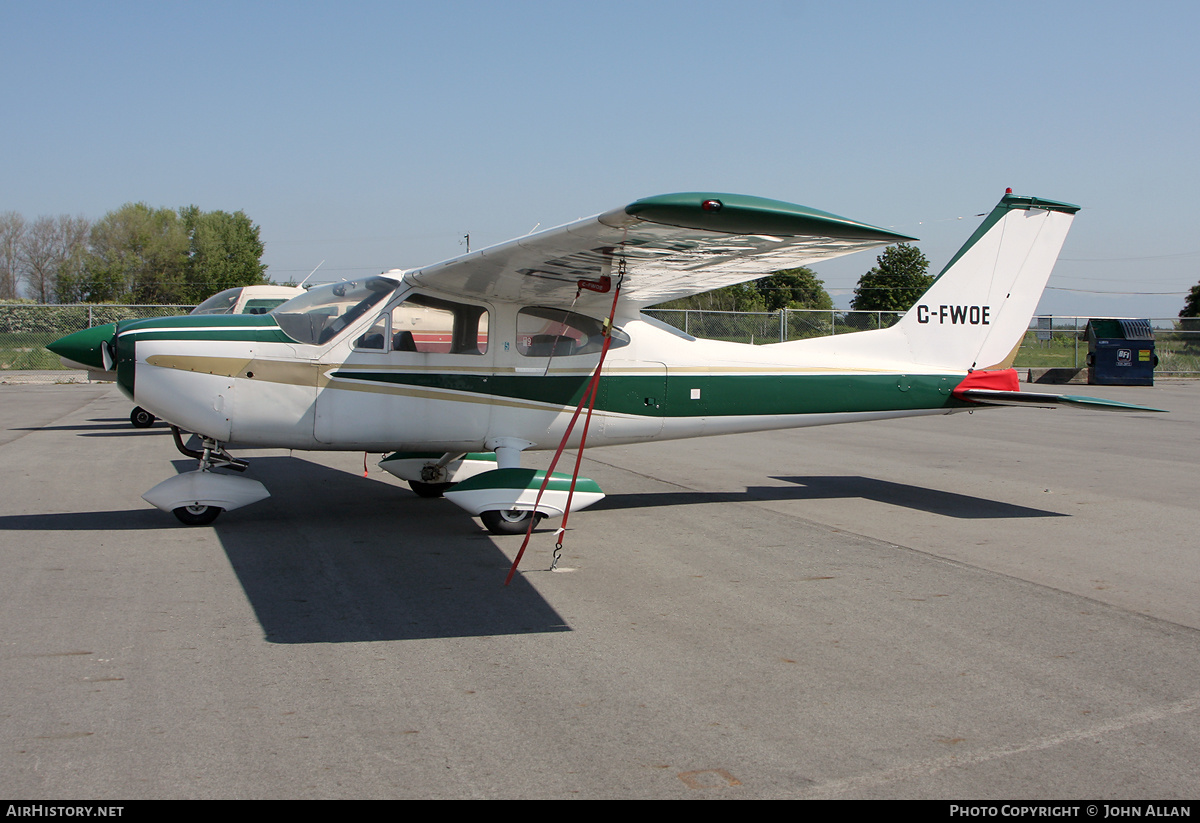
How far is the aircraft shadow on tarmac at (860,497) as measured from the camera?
7.94m

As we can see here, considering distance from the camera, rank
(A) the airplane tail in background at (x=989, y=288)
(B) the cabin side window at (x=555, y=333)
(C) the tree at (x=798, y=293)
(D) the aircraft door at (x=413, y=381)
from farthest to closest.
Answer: (C) the tree at (x=798, y=293), (A) the airplane tail in background at (x=989, y=288), (B) the cabin side window at (x=555, y=333), (D) the aircraft door at (x=413, y=381)

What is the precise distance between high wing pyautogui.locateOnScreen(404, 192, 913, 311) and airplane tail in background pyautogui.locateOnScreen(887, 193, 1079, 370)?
2817 millimetres

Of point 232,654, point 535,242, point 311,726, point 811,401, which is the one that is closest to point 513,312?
A: point 535,242

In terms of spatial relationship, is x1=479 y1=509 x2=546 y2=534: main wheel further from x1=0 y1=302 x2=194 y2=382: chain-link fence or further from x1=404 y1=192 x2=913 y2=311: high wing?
x1=0 y1=302 x2=194 y2=382: chain-link fence

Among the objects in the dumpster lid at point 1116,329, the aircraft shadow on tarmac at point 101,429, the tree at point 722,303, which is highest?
the tree at point 722,303

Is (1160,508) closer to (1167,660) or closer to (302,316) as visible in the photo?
(1167,660)

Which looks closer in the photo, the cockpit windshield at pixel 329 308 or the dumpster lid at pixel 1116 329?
the cockpit windshield at pixel 329 308

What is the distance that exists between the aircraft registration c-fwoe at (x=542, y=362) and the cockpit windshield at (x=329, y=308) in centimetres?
2

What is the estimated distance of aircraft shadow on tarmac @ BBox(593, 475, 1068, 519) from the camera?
7.94 metres

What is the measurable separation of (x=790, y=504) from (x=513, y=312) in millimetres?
3235

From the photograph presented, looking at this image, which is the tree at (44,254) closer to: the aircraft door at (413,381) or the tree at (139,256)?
the tree at (139,256)

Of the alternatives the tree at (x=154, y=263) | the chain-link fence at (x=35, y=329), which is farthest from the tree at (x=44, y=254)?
the chain-link fence at (x=35, y=329)

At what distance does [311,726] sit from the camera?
10.9 feet
